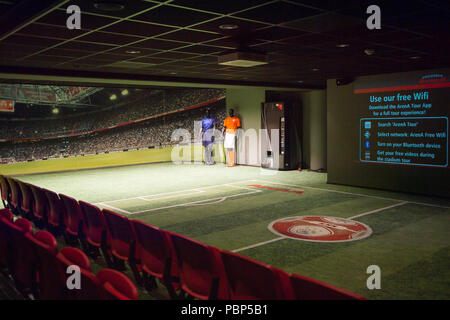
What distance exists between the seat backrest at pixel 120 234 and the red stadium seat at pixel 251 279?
133cm

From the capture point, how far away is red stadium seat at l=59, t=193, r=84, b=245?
4.60m

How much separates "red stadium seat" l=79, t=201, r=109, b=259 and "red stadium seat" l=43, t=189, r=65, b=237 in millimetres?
697

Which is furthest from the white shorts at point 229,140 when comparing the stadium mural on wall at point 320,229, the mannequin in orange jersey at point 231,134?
the stadium mural on wall at point 320,229

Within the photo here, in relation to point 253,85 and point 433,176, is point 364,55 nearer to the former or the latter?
point 433,176

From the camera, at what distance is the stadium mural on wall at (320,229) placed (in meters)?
5.51

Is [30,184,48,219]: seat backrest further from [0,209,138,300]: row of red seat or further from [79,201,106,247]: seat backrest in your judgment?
[0,209,138,300]: row of red seat

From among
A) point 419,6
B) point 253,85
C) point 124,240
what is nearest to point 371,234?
point 419,6

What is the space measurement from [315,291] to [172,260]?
1.58 metres

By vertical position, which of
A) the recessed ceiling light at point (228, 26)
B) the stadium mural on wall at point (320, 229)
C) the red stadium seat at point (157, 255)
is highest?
the recessed ceiling light at point (228, 26)

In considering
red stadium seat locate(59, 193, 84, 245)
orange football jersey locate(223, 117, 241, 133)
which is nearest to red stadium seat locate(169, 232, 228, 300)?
red stadium seat locate(59, 193, 84, 245)

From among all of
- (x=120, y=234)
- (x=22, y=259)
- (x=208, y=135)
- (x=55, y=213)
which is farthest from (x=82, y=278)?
(x=208, y=135)

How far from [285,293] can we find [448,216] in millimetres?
5509

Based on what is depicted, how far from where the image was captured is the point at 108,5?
3787 millimetres

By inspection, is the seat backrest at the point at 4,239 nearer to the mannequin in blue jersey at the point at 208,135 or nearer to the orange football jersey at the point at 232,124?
the orange football jersey at the point at 232,124
